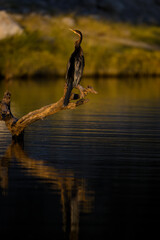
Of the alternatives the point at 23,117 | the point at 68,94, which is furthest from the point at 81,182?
the point at 23,117

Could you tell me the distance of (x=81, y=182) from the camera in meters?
11.4

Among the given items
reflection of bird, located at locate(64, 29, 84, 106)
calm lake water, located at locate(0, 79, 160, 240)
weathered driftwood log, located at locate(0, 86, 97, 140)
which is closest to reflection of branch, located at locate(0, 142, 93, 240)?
calm lake water, located at locate(0, 79, 160, 240)

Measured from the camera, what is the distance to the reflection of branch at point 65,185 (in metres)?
9.04

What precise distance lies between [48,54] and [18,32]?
4.57 metres

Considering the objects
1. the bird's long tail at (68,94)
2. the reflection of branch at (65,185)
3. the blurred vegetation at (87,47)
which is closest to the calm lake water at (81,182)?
the reflection of branch at (65,185)

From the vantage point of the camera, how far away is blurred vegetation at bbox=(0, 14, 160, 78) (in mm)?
68438

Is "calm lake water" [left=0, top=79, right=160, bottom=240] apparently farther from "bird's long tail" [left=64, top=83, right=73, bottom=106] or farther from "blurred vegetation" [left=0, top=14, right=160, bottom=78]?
"blurred vegetation" [left=0, top=14, right=160, bottom=78]

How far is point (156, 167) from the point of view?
12.9m

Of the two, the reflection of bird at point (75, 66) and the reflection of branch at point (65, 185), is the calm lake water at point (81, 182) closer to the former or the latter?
the reflection of branch at point (65, 185)

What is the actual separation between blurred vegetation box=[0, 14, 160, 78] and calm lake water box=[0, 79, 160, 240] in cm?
4774

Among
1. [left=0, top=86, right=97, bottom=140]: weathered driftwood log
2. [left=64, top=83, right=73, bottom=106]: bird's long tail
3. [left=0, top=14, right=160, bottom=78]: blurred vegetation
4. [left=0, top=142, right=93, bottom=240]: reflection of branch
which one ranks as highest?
[left=0, top=14, right=160, bottom=78]: blurred vegetation

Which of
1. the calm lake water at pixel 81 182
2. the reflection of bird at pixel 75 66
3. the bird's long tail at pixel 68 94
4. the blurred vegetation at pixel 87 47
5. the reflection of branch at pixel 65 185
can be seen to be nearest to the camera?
the calm lake water at pixel 81 182

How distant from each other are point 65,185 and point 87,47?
67850 millimetres

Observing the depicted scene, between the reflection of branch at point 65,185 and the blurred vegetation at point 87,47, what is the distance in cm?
5138
